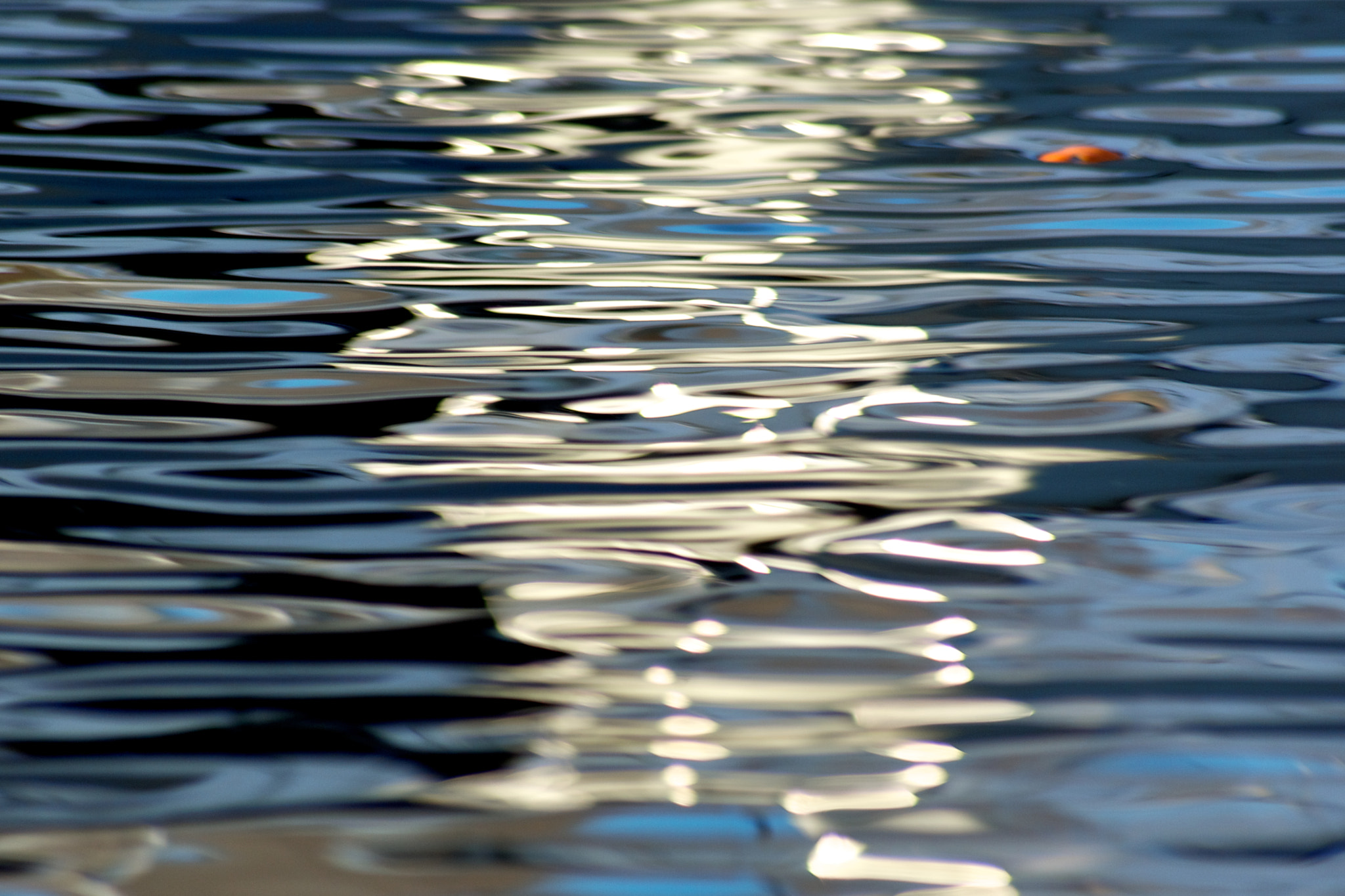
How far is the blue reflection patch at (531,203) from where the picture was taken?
2.03 meters

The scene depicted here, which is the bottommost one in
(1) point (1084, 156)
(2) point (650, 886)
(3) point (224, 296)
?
(2) point (650, 886)

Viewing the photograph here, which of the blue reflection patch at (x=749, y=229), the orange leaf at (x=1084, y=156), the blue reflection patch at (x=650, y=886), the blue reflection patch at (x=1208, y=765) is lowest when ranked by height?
the blue reflection patch at (x=650, y=886)

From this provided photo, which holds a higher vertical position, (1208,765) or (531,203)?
(531,203)

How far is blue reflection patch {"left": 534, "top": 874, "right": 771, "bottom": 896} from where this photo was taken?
0.72m

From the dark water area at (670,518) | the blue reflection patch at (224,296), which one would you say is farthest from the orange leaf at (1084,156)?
the blue reflection patch at (224,296)

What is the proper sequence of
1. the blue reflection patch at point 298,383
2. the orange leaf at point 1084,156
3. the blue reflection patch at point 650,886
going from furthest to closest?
the orange leaf at point 1084,156 → the blue reflection patch at point 298,383 → the blue reflection patch at point 650,886

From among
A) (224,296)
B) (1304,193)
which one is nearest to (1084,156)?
(1304,193)

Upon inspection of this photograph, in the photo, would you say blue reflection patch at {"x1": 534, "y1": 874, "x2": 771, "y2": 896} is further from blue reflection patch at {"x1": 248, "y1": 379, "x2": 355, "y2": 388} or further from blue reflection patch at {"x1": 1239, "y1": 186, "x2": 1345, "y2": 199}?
blue reflection patch at {"x1": 1239, "y1": 186, "x2": 1345, "y2": 199}

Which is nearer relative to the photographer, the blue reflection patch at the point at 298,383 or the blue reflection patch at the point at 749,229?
the blue reflection patch at the point at 298,383

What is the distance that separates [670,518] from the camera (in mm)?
1111

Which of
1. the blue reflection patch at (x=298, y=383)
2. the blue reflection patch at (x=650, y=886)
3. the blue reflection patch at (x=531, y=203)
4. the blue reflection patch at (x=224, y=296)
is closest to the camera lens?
the blue reflection patch at (x=650, y=886)

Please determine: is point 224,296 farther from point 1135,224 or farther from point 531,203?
point 1135,224

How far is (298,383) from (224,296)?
309 millimetres

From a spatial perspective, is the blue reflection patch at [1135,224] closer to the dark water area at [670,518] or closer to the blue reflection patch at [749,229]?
the dark water area at [670,518]
